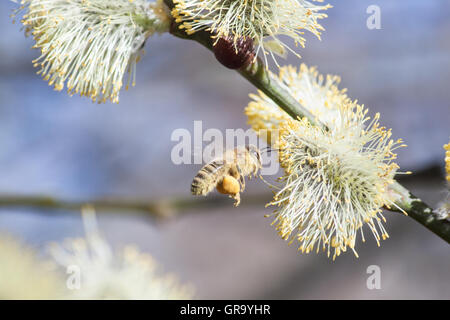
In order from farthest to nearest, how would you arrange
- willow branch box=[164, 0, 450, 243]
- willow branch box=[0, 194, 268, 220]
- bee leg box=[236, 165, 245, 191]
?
willow branch box=[0, 194, 268, 220], bee leg box=[236, 165, 245, 191], willow branch box=[164, 0, 450, 243]

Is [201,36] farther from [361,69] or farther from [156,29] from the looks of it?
[361,69]

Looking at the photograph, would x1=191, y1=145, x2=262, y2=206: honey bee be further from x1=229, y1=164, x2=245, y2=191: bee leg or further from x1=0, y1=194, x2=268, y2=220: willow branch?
x1=0, y1=194, x2=268, y2=220: willow branch

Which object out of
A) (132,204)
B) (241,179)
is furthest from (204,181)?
(132,204)

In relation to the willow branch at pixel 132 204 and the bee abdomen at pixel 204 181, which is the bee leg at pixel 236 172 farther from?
the willow branch at pixel 132 204

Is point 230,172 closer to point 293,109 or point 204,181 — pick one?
point 204,181

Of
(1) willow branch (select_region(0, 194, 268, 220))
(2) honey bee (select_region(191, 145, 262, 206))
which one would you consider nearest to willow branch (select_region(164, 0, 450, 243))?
(2) honey bee (select_region(191, 145, 262, 206))

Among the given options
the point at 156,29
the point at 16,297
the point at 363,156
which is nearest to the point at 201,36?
the point at 156,29

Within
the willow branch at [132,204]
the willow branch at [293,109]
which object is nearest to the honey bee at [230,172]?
the willow branch at [293,109]
